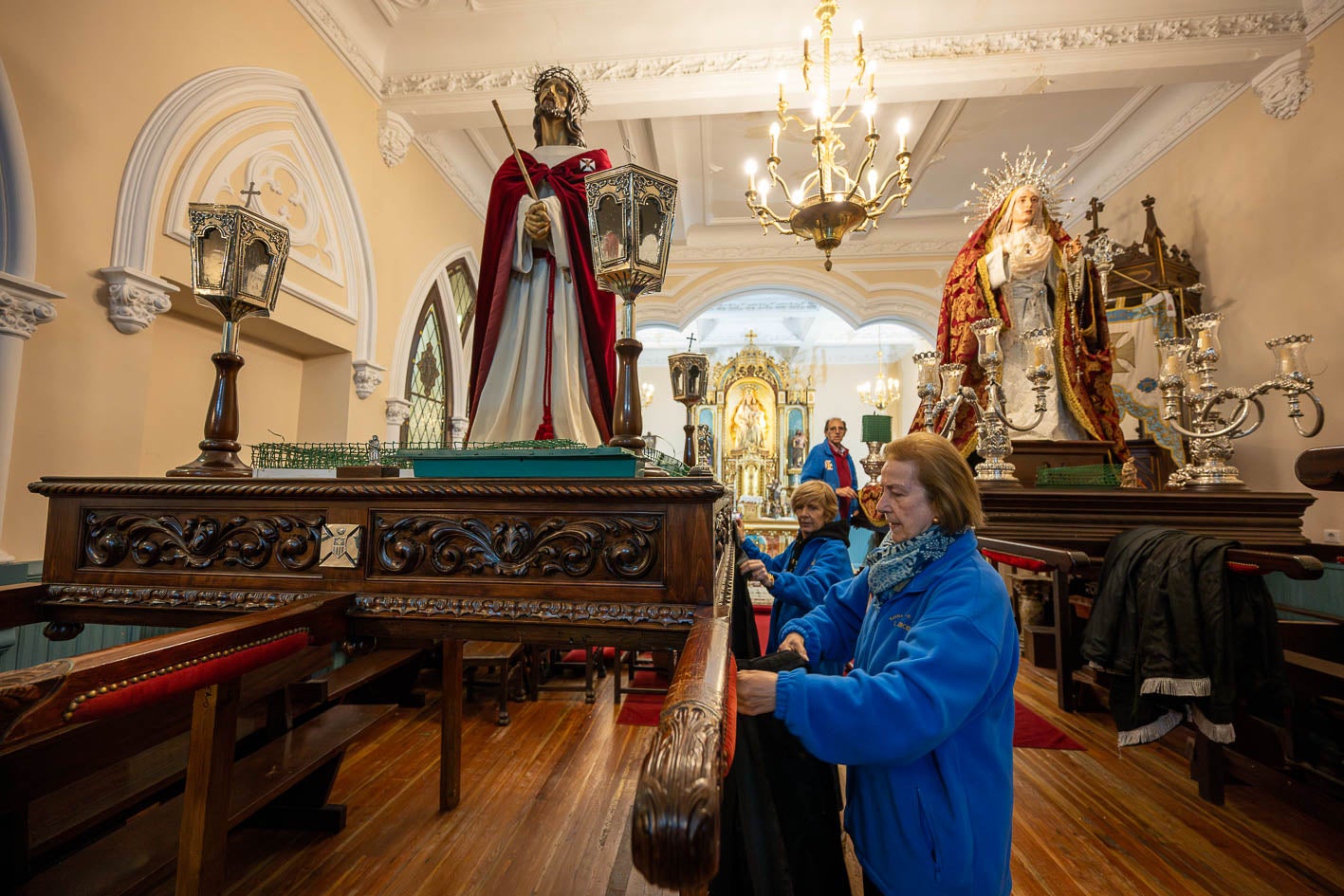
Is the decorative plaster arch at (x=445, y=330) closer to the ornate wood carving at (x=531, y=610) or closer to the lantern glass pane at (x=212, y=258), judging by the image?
the lantern glass pane at (x=212, y=258)

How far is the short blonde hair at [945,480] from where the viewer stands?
1286 mm

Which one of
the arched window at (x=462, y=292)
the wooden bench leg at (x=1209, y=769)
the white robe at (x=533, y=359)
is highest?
the arched window at (x=462, y=292)

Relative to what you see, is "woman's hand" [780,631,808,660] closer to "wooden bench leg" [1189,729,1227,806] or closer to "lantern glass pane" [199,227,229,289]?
"lantern glass pane" [199,227,229,289]

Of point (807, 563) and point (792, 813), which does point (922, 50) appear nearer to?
point (807, 563)

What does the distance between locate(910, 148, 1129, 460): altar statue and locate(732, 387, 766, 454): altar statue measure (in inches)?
369

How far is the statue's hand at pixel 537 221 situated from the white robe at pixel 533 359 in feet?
0.09

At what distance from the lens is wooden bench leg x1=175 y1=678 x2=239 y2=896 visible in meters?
1.04

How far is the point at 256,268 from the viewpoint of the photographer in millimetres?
1595

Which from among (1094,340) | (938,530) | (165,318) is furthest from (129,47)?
(1094,340)

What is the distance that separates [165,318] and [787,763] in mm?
4065

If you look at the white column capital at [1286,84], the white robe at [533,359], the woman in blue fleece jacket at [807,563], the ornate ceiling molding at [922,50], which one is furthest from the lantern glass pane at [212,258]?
the white column capital at [1286,84]

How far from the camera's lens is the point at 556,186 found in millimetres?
1922

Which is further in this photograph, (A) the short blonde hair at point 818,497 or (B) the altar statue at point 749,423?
(B) the altar statue at point 749,423

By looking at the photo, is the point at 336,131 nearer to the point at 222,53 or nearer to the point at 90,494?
the point at 222,53
